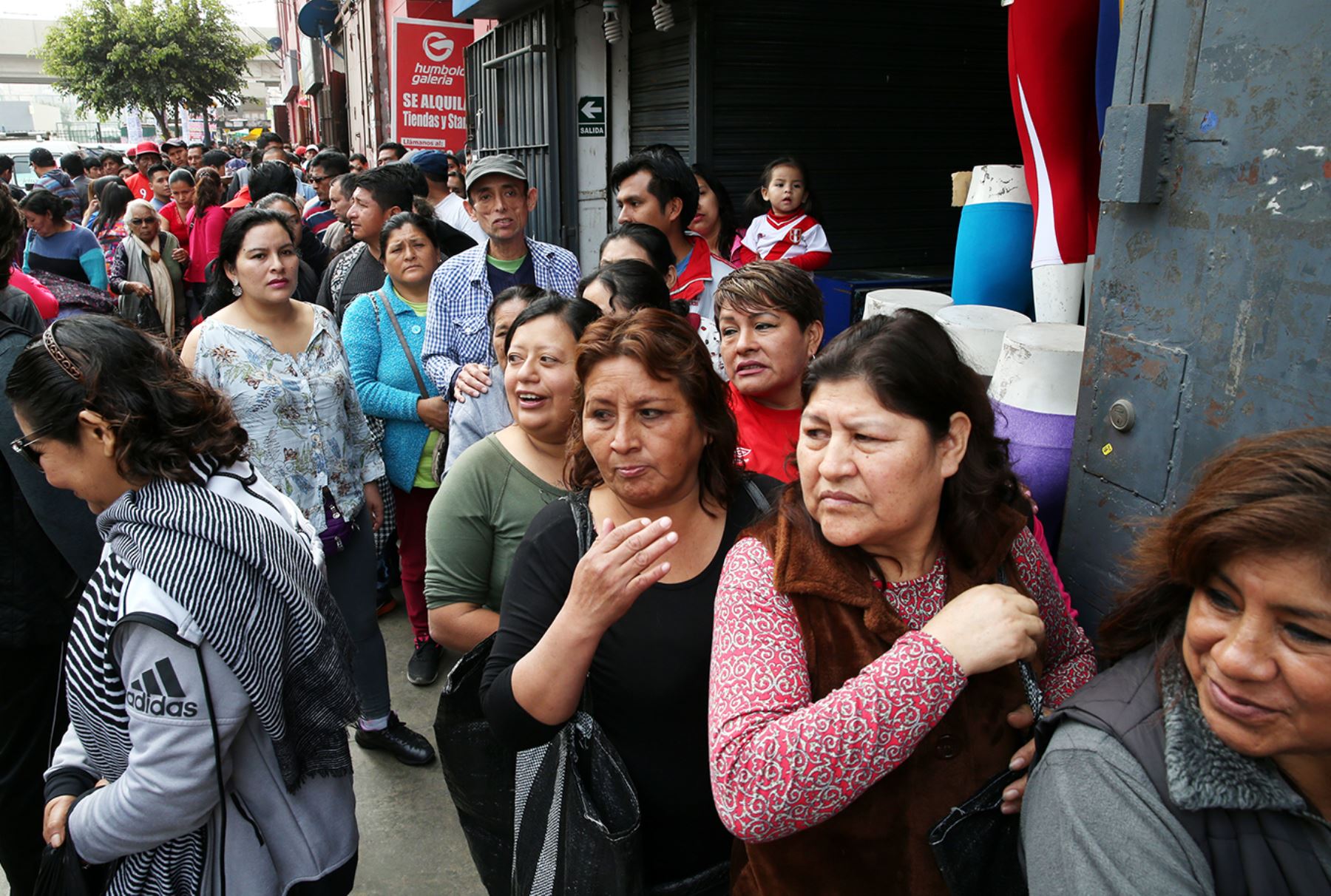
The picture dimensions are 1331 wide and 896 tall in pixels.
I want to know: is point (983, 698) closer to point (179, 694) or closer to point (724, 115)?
point (179, 694)

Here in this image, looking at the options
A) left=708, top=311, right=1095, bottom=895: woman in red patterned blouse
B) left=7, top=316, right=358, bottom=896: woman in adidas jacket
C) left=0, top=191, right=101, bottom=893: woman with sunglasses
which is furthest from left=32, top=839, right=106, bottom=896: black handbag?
left=708, top=311, right=1095, bottom=895: woman in red patterned blouse

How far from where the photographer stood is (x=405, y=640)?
14.8 feet

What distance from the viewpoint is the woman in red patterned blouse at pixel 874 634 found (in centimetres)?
119

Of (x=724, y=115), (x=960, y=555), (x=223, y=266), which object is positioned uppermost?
(x=724, y=115)

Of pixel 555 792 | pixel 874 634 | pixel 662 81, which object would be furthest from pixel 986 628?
pixel 662 81

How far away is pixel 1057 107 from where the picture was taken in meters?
2.66

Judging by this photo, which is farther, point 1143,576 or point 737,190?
point 737,190

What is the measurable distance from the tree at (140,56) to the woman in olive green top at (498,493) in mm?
34287

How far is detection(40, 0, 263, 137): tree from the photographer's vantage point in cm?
3116

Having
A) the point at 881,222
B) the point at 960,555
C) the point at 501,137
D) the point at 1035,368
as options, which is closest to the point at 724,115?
the point at 881,222

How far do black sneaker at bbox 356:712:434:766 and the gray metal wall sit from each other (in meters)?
2.56

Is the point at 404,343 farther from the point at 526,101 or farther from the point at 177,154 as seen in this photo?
the point at 177,154

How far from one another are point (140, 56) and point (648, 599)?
124 ft

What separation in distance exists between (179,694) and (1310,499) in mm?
1792
